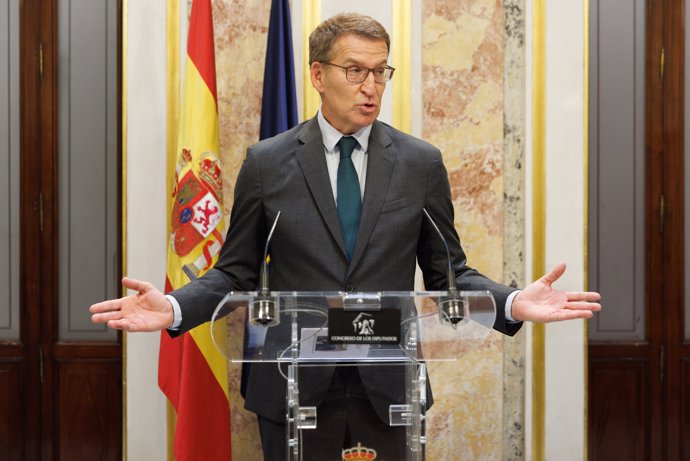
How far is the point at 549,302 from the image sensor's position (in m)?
1.91

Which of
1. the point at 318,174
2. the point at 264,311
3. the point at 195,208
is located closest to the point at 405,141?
the point at 318,174

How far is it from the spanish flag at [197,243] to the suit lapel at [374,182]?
4.40 ft

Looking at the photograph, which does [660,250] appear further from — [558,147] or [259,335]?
[259,335]

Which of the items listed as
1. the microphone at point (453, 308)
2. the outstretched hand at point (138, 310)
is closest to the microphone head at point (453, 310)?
the microphone at point (453, 308)

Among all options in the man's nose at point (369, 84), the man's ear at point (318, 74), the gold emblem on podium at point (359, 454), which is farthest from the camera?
the man's ear at point (318, 74)

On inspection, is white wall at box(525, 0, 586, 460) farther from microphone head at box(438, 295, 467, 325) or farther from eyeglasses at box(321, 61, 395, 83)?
microphone head at box(438, 295, 467, 325)

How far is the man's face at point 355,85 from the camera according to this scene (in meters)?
2.26

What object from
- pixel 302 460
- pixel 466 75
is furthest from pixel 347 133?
pixel 466 75

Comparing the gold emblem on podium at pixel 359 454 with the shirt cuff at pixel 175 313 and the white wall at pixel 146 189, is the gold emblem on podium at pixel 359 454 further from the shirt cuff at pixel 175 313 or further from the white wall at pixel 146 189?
the white wall at pixel 146 189

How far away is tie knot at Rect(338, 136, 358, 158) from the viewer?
7.57 ft

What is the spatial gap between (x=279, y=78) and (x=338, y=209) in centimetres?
153

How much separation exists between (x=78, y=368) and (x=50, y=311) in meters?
0.32

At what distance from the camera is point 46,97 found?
413 centimetres

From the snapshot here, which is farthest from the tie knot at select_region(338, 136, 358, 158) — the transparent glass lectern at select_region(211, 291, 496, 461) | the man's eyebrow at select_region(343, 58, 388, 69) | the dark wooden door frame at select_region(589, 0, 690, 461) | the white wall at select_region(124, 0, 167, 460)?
the dark wooden door frame at select_region(589, 0, 690, 461)
